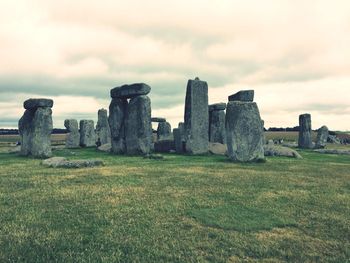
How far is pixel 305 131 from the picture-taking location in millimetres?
33875

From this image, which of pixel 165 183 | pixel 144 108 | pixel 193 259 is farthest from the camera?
pixel 144 108

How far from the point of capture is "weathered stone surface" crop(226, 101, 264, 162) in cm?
1714

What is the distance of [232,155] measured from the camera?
683 inches

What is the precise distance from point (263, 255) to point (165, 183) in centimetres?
547

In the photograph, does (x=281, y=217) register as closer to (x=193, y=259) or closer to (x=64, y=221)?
(x=193, y=259)

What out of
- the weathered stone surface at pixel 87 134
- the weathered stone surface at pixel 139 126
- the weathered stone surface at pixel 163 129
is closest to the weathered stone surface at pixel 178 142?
the weathered stone surface at pixel 139 126

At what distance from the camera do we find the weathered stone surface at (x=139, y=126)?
21250mm

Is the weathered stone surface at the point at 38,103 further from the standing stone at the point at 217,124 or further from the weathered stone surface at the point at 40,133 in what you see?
the standing stone at the point at 217,124

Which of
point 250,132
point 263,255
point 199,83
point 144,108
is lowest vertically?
point 263,255

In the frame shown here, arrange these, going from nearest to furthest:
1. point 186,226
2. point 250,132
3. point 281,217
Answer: point 186,226
point 281,217
point 250,132

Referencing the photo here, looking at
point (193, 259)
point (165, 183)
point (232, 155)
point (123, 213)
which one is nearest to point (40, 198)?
point (123, 213)

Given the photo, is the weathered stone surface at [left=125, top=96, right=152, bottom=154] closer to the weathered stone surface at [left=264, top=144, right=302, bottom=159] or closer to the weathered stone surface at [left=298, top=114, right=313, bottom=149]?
the weathered stone surface at [left=264, top=144, right=302, bottom=159]

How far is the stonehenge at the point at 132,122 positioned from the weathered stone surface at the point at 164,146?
239cm

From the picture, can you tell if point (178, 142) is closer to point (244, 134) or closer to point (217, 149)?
point (217, 149)
